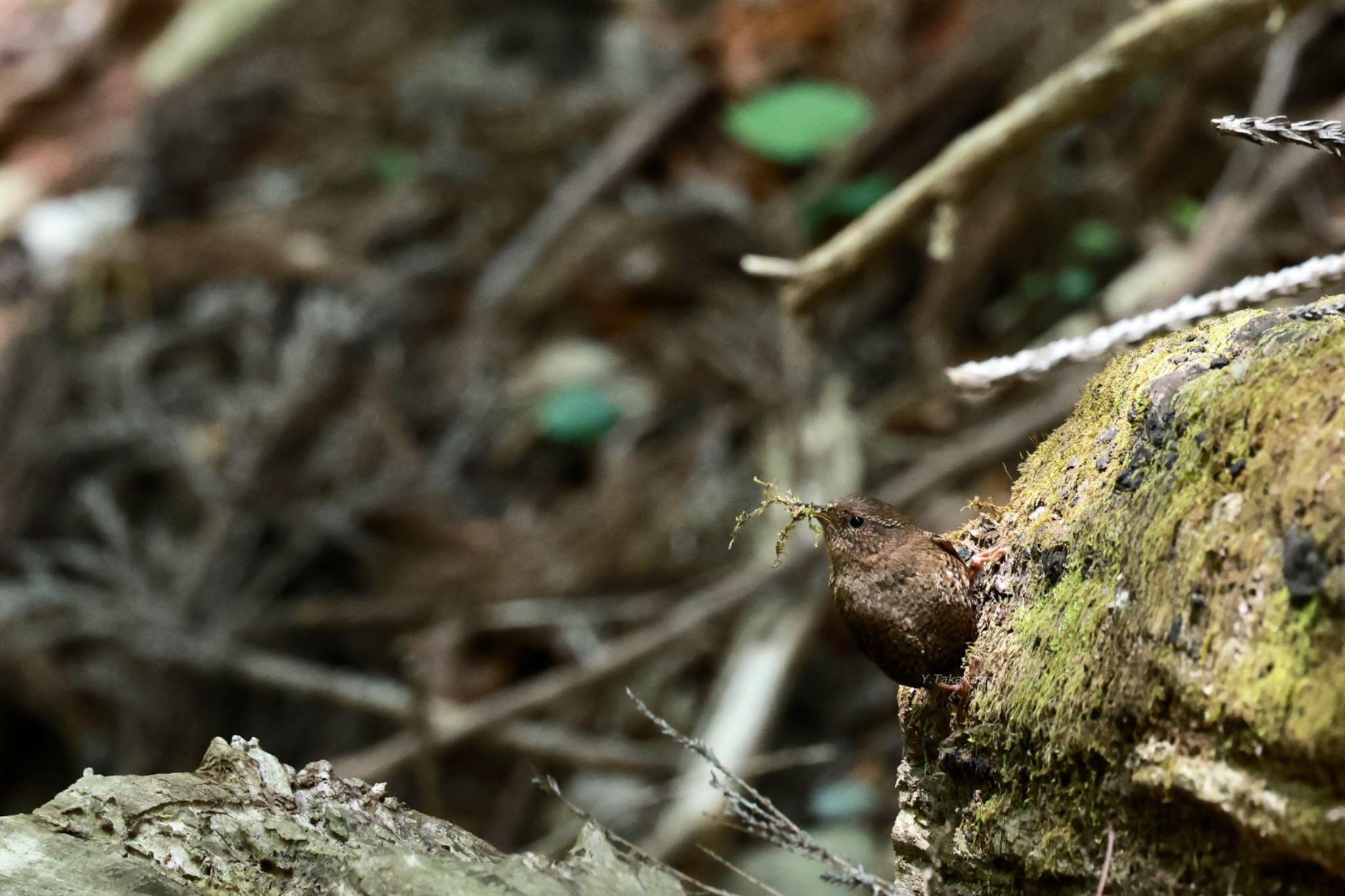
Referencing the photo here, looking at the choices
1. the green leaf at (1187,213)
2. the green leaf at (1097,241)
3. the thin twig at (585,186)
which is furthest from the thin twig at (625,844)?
the thin twig at (585,186)

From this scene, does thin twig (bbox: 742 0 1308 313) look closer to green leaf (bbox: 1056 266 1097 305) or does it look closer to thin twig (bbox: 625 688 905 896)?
thin twig (bbox: 625 688 905 896)

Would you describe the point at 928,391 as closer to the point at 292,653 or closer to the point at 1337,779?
the point at 292,653

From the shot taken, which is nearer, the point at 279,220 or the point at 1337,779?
the point at 1337,779

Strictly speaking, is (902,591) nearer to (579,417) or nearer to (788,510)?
(788,510)

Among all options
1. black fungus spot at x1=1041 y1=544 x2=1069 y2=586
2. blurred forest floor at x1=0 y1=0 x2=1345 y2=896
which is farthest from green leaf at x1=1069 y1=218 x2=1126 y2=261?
black fungus spot at x1=1041 y1=544 x2=1069 y2=586

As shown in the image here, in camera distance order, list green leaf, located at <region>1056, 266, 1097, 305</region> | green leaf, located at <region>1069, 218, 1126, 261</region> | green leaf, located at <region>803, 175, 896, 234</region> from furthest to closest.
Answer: green leaf, located at <region>803, 175, 896, 234</region> → green leaf, located at <region>1069, 218, 1126, 261</region> → green leaf, located at <region>1056, 266, 1097, 305</region>

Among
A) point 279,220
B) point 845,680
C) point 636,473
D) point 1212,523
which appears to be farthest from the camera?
point 279,220

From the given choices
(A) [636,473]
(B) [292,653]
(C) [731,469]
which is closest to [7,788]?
(B) [292,653]
